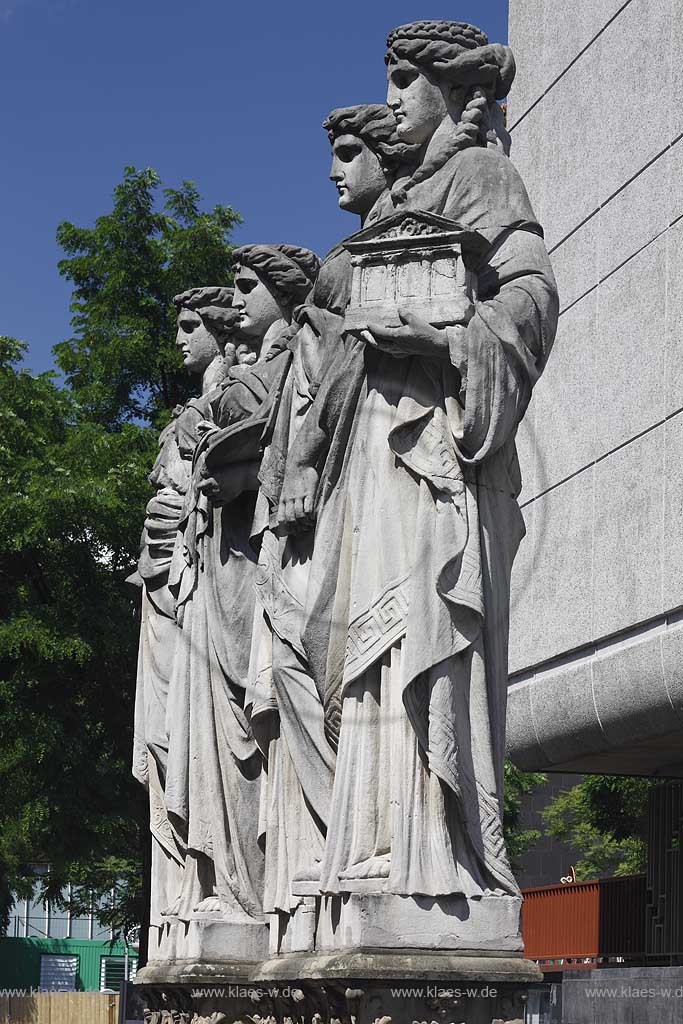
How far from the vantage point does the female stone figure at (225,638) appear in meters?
9.46

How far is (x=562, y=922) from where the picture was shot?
24.6m

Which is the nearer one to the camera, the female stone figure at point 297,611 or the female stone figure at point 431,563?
the female stone figure at point 431,563

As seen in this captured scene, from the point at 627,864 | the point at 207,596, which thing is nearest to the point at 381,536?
the point at 207,596

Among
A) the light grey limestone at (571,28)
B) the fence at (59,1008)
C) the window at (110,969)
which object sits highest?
the light grey limestone at (571,28)

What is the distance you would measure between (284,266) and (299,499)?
2659mm

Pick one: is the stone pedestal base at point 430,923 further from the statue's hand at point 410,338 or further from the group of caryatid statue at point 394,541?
the statue's hand at point 410,338

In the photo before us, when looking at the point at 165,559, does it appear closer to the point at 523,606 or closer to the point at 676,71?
the point at 676,71

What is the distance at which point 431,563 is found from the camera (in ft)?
22.4

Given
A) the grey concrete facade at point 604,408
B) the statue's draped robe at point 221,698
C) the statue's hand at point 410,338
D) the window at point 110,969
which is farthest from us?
the window at point 110,969

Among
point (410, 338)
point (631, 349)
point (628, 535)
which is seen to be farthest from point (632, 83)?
point (410, 338)

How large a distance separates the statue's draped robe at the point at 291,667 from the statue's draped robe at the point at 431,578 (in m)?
0.55

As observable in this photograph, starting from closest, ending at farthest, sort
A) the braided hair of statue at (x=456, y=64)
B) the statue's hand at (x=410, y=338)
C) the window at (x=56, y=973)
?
the statue's hand at (x=410, y=338), the braided hair of statue at (x=456, y=64), the window at (x=56, y=973)

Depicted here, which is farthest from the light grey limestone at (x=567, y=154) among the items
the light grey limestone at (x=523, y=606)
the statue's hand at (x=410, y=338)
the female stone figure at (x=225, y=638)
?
the statue's hand at (x=410, y=338)

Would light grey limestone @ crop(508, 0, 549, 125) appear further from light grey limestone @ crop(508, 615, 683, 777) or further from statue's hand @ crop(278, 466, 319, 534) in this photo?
statue's hand @ crop(278, 466, 319, 534)
